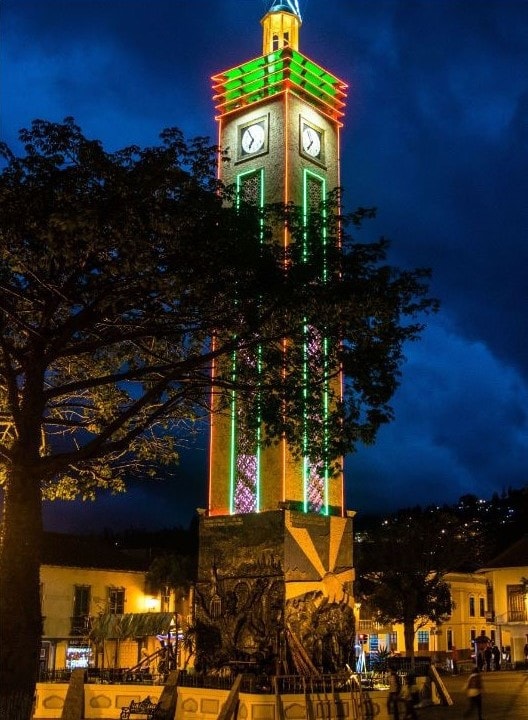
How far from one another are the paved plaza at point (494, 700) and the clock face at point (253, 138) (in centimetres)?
1615

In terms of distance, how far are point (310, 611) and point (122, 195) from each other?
12.1 meters

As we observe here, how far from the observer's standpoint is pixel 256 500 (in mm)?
22891

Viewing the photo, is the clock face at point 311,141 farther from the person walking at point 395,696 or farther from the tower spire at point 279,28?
the person walking at point 395,696

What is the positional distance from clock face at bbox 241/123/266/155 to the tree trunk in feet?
48.3

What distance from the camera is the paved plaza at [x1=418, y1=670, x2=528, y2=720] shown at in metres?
19.6

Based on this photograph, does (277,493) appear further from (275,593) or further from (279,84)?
(279,84)

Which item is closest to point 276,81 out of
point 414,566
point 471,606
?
point 414,566

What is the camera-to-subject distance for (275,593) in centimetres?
2075

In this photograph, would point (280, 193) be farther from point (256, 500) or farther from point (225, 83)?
point (256, 500)

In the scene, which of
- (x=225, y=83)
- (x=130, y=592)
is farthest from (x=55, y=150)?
(x=130, y=592)

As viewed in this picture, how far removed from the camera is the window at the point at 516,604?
42.7 metres

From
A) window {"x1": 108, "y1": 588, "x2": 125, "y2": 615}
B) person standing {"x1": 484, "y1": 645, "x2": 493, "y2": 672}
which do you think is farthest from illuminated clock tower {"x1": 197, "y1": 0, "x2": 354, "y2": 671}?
window {"x1": 108, "y1": 588, "x2": 125, "y2": 615}

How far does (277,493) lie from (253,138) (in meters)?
10.7

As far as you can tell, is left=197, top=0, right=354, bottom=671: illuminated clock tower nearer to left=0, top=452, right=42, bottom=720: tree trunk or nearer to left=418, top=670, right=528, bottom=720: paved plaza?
left=418, top=670, right=528, bottom=720: paved plaza
